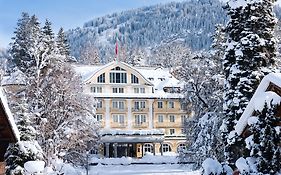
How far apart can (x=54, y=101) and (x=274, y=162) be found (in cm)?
2578

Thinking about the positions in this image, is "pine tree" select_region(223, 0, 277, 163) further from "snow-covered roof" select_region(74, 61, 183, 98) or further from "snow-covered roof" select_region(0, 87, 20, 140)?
"snow-covered roof" select_region(74, 61, 183, 98)

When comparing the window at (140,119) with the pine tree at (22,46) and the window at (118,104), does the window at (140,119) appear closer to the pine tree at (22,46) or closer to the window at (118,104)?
the window at (118,104)

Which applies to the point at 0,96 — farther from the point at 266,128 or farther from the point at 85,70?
the point at 85,70

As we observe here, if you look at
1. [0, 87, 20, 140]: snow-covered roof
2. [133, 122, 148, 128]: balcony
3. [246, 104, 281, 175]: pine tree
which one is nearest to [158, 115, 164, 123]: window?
[133, 122, 148, 128]: balcony

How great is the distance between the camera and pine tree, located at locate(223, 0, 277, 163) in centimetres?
2439

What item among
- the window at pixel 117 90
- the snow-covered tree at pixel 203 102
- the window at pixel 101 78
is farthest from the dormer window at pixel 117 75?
the snow-covered tree at pixel 203 102

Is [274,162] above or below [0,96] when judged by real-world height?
below

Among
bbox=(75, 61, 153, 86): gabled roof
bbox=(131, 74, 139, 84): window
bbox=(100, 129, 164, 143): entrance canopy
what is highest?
bbox=(75, 61, 153, 86): gabled roof

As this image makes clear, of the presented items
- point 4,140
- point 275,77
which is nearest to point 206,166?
point 275,77

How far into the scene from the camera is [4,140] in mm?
13195

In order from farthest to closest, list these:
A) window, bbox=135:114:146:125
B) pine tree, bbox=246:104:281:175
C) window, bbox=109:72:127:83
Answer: window, bbox=135:114:146:125, window, bbox=109:72:127:83, pine tree, bbox=246:104:281:175

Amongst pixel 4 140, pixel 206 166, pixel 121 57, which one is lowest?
pixel 206 166

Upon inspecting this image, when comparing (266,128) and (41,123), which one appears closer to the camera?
(266,128)

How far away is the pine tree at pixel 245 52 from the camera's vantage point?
80.0ft
